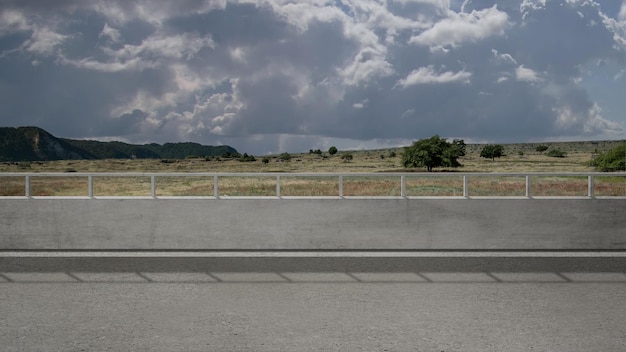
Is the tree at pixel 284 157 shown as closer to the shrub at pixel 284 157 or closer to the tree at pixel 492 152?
the shrub at pixel 284 157

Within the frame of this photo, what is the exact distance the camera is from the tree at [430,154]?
231ft

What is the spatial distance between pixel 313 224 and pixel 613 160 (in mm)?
46226

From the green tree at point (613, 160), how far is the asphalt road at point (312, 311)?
44785 mm

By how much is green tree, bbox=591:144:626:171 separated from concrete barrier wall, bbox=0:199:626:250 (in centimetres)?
3986

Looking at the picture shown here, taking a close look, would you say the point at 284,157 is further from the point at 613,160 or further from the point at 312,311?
the point at 312,311

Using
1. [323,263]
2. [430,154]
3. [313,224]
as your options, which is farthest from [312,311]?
[430,154]

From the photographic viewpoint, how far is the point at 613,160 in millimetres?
53875

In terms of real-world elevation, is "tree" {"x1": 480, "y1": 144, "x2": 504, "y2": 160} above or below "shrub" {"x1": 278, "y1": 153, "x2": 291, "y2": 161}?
above

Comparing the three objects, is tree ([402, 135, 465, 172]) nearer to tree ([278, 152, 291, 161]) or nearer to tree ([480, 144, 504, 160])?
tree ([278, 152, 291, 161])

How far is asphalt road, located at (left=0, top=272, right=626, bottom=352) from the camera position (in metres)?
6.92

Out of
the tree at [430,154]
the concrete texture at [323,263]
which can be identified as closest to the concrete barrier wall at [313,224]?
the concrete texture at [323,263]

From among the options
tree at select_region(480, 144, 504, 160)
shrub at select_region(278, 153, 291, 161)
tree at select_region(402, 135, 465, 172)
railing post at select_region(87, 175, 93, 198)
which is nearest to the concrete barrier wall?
railing post at select_region(87, 175, 93, 198)

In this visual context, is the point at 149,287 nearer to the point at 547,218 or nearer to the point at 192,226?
the point at 192,226

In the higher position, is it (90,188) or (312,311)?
(90,188)
